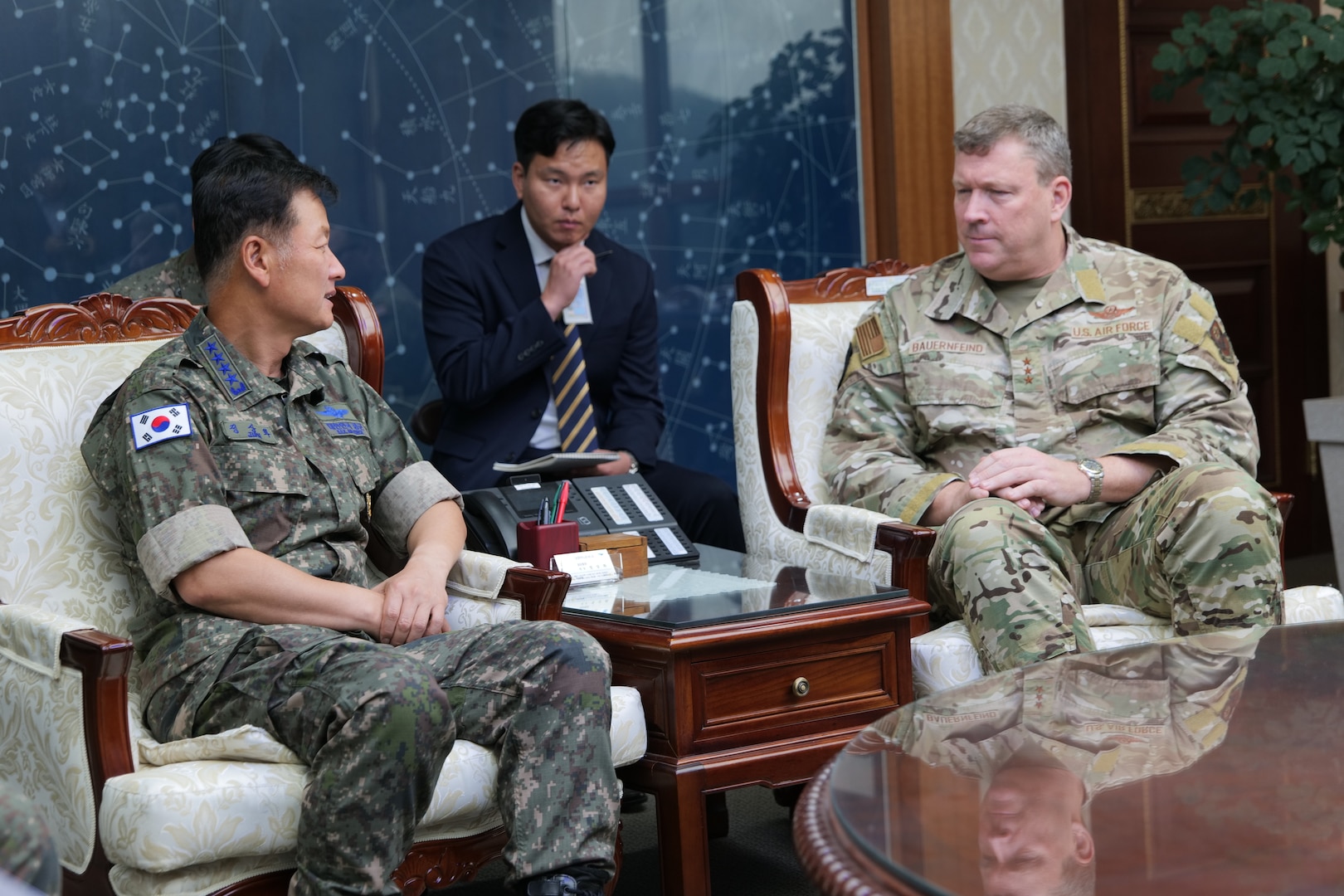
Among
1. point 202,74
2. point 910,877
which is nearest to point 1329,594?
point 910,877

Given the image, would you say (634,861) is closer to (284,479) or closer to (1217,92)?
(284,479)

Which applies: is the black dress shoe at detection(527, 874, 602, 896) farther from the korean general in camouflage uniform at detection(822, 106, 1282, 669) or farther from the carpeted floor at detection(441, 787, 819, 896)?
the korean general in camouflage uniform at detection(822, 106, 1282, 669)

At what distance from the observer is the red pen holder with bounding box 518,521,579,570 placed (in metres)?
2.35

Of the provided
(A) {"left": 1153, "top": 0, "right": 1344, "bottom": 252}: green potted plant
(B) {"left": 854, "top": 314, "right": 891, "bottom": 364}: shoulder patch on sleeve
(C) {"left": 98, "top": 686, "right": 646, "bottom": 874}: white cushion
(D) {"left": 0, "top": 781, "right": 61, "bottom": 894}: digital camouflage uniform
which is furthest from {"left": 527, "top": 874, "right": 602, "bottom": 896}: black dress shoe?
(A) {"left": 1153, "top": 0, "right": 1344, "bottom": 252}: green potted plant

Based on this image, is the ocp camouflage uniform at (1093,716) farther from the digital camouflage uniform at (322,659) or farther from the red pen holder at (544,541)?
the red pen holder at (544,541)

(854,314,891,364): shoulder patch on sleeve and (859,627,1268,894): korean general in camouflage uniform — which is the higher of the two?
(854,314,891,364): shoulder patch on sleeve

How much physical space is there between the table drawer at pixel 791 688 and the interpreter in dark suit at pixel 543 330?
97cm

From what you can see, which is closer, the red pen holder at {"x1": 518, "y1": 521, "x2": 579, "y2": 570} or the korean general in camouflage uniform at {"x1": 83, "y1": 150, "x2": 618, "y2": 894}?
the korean general in camouflage uniform at {"x1": 83, "y1": 150, "x2": 618, "y2": 894}

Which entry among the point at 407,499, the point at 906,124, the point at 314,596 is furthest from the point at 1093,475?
the point at 906,124

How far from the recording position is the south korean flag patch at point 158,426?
1963 mm

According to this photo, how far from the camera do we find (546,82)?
3713 mm

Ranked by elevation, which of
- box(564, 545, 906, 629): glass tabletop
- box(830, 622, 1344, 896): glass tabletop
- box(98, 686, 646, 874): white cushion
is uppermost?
box(564, 545, 906, 629): glass tabletop

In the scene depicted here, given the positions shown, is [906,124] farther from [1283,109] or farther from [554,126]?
[554,126]

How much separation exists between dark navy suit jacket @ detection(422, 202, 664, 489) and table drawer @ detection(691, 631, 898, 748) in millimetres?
1123
